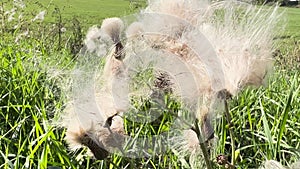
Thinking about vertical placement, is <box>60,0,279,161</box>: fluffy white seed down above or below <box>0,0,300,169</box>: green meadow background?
above

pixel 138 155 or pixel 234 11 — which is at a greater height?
pixel 234 11

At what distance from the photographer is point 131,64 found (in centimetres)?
113

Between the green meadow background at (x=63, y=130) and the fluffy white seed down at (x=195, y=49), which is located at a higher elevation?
the fluffy white seed down at (x=195, y=49)

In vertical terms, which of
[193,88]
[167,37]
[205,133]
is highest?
[167,37]

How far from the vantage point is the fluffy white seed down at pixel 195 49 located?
41.3 inches

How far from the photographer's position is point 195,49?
1050 millimetres

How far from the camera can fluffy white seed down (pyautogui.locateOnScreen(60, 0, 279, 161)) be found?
1049 mm

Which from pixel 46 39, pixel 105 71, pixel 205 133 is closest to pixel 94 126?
pixel 105 71

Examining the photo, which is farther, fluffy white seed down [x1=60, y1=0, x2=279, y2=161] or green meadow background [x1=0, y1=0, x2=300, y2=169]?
green meadow background [x1=0, y1=0, x2=300, y2=169]

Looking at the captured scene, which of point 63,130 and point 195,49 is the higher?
point 195,49

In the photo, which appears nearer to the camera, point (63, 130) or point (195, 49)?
point (195, 49)

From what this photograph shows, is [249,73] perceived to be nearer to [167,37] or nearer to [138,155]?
[167,37]

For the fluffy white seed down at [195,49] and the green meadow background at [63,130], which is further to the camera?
the green meadow background at [63,130]

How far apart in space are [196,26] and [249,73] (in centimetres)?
14
